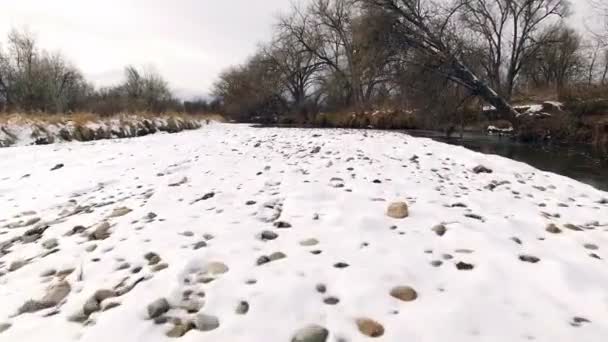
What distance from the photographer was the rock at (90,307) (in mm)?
1700

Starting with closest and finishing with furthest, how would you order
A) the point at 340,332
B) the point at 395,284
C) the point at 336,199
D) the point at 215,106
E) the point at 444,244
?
the point at 340,332 < the point at 395,284 < the point at 444,244 < the point at 336,199 < the point at 215,106

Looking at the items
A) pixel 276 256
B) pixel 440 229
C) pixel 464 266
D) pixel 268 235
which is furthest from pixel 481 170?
pixel 276 256

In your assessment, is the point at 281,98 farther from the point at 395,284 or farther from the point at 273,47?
the point at 395,284

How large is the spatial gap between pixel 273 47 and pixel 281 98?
585cm

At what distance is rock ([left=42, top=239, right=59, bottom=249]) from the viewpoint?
→ 2547mm

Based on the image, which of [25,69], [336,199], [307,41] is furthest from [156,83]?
[336,199]

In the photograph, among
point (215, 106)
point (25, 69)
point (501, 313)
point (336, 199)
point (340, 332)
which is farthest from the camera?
point (215, 106)

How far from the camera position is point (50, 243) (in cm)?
259

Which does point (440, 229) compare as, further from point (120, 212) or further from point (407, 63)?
point (407, 63)

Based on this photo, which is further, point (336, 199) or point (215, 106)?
point (215, 106)

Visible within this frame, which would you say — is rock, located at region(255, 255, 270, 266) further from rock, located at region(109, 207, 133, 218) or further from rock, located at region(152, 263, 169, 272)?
rock, located at region(109, 207, 133, 218)

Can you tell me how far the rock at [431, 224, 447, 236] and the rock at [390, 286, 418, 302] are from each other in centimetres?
90

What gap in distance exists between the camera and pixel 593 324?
154 centimetres

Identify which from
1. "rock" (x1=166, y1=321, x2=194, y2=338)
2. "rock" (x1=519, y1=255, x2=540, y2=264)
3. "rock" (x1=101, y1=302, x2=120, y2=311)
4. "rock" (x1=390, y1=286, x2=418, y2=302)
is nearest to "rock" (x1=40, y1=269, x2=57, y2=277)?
"rock" (x1=101, y1=302, x2=120, y2=311)
